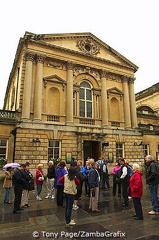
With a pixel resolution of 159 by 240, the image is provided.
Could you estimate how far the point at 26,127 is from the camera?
15945 mm

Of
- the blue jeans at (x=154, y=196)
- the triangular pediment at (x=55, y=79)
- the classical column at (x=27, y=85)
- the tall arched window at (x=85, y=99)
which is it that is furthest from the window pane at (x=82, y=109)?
the blue jeans at (x=154, y=196)

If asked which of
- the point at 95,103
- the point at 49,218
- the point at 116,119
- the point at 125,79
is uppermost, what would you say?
the point at 125,79

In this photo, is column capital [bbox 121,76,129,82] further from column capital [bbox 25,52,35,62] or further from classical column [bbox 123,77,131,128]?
column capital [bbox 25,52,35,62]

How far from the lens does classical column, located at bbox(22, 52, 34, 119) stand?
1645cm

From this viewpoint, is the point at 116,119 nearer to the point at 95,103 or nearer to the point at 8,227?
the point at 95,103

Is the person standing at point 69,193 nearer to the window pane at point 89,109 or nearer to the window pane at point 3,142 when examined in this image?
the window pane at point 3,142

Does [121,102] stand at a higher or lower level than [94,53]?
lower

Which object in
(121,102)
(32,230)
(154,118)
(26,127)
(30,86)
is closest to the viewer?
(32,230)

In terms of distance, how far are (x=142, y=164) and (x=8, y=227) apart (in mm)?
18464

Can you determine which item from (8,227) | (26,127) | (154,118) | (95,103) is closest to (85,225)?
(8,227)

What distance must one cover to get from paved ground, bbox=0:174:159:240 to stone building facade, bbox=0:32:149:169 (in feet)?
30.2

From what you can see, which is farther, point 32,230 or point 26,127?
point 26,127

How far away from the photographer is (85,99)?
20578 millimetres

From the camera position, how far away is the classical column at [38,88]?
16.9 m
